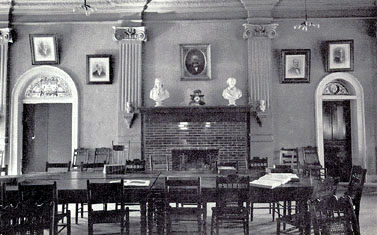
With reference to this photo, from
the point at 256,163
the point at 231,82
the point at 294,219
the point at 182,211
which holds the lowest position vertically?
the point at 294,219

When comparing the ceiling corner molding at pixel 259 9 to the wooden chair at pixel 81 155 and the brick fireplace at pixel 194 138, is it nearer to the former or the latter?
the brick fireplace at pixel 194 138

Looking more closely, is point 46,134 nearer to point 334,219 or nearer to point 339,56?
point 339,56

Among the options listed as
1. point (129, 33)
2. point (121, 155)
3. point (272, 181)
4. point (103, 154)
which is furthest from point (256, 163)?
point (129, 33)

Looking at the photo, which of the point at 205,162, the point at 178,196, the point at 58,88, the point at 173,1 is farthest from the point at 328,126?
the point at 58,88

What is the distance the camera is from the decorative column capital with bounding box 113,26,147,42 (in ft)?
27.4

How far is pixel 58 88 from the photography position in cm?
881

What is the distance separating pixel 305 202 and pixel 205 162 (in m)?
4.52

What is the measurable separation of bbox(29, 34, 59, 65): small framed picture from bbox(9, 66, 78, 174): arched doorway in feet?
0.61

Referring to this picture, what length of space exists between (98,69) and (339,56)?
578 centimetres

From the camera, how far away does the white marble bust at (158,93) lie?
807 cm

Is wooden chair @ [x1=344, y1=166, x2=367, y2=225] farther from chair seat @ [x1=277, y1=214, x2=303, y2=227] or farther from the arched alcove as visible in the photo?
the arched alcove

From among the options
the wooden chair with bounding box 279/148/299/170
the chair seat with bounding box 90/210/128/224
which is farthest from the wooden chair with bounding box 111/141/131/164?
the chair seat with bounding box 90/210/128/224

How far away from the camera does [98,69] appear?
8469 mm

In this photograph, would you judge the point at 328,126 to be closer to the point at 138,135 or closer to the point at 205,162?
the point at 205,162
